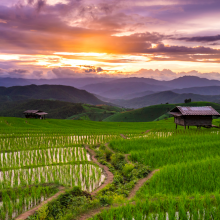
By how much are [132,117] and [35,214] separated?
5146 inches

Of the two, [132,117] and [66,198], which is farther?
[132,117]

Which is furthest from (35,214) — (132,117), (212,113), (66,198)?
(132,117)

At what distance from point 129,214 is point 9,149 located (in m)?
14.3

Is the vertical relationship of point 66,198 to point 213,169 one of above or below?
below

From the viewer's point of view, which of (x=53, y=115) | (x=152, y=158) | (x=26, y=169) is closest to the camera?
(x=26, y=169)

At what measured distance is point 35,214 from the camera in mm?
5754

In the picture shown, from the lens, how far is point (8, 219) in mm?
5910

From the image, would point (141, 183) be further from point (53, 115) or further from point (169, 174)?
point (53, 115)

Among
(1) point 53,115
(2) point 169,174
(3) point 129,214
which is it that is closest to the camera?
(3) point 129,214

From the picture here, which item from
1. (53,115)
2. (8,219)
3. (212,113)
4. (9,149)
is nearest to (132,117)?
(53,115)

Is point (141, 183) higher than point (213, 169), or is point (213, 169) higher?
point (213, 169)

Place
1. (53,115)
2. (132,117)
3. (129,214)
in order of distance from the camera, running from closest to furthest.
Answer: (129,214) < (132,117) < (53,115)

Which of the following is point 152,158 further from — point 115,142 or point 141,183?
point 115,142

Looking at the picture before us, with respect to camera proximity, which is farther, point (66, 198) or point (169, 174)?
point (169, 174)
